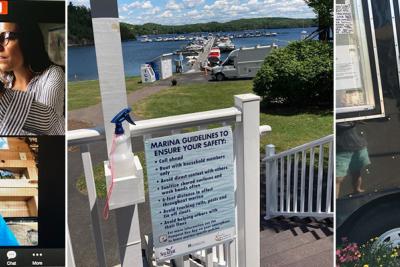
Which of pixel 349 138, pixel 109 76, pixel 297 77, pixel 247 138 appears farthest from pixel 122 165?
pixel 297 77

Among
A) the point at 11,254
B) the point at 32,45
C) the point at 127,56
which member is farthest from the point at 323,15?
the point at 127,56

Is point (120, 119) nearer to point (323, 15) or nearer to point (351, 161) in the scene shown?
point (351, 161)

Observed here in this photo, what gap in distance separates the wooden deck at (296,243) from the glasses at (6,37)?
2.26 metres

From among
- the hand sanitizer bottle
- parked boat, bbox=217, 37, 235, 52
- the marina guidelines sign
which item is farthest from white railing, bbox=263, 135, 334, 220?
parked boat, bbox=217, 37, 235, 52

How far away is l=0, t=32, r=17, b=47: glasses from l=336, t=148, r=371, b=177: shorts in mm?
Answer: 1552

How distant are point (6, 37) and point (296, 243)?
2.67m

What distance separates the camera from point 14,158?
55.3 inches

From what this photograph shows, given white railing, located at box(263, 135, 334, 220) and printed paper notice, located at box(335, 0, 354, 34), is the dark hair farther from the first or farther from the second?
white railing, located at box(263, 135, 334, 220)

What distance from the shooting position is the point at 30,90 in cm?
141

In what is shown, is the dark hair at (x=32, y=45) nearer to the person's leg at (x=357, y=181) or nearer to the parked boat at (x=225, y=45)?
the person's leg at (x=357, y=181)

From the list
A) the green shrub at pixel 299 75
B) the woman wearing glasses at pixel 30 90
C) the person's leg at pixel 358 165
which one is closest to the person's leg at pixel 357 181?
the person's leg at pixel 358 165

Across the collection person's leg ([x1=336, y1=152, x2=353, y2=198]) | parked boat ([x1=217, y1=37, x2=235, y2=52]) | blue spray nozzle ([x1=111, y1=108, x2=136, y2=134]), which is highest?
parked boat ([x1=217, y1=37, x2=235, y2=52])

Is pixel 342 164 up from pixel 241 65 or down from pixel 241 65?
down

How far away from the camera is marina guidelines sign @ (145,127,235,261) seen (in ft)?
5.50
